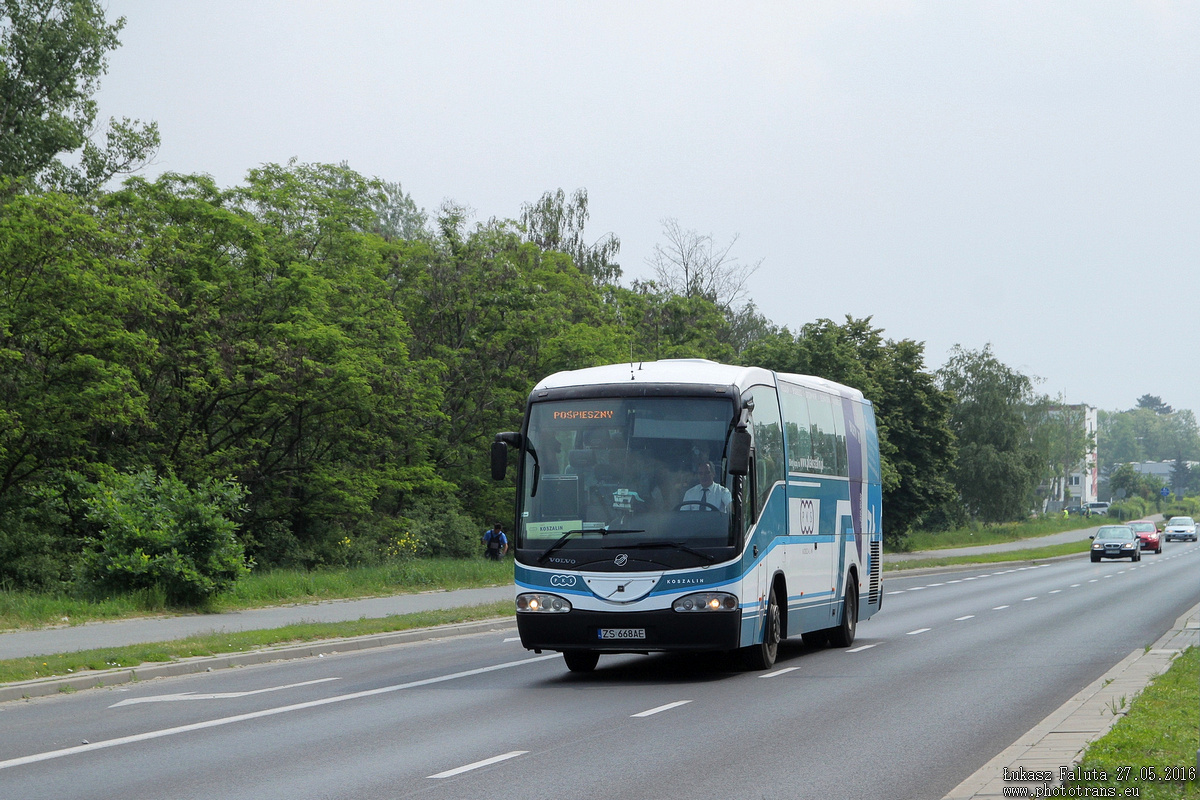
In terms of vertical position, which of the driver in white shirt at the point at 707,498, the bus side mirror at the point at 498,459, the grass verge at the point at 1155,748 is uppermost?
the bus side mirror at the point at 498,459

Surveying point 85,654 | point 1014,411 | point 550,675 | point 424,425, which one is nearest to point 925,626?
point 550,675

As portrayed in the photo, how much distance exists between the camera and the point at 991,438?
266 feet

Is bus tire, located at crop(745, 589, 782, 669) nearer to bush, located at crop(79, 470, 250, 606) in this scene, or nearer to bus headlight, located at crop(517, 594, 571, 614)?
bus headlight, located at crop(517, 594, 571, 614)

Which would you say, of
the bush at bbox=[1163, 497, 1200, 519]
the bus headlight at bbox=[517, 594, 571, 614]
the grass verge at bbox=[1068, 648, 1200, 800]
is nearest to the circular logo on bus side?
the bus headlight at bbox=[517, 594, 571, 614]

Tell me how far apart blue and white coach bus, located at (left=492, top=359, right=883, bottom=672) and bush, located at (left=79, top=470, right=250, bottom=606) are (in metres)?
9.90

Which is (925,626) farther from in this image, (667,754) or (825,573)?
(667,754)

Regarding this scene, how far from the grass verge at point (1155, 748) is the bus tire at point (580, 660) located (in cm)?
599

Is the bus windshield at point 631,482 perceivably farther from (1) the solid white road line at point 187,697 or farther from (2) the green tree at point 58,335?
(2) the green tree at point 58,335

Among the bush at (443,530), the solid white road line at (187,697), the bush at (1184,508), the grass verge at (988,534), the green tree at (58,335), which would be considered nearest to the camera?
the solid white road line at (187,697)

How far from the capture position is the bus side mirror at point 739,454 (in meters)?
13.2

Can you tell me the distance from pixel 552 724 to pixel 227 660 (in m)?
6.75

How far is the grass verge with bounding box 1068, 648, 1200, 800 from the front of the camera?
7.01 meters

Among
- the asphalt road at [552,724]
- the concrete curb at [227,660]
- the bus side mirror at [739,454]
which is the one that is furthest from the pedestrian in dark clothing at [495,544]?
the bus side mirror at [739,454]

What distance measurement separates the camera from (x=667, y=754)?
9.13 metres
